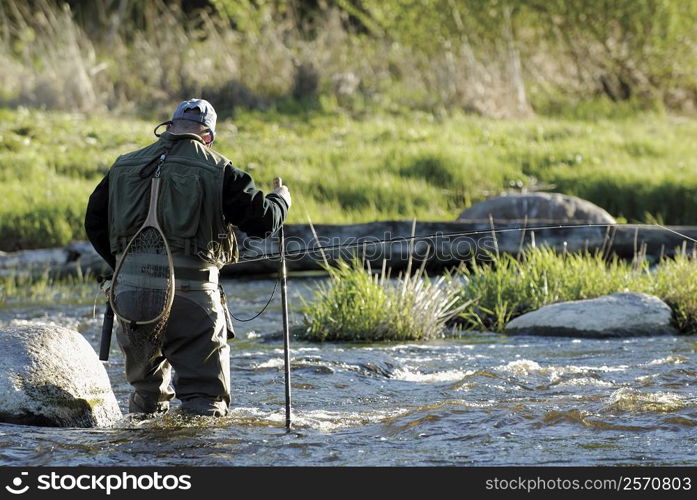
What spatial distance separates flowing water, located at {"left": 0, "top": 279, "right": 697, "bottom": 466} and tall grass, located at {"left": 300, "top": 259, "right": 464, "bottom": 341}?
216 millimetres

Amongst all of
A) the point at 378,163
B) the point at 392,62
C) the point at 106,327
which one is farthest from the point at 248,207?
the point at 392,62

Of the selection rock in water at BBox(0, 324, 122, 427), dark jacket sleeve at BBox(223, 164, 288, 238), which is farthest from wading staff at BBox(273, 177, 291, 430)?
rock in water at BBox(0, 324, 122, 427)

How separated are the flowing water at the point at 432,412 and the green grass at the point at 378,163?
15.3 feet

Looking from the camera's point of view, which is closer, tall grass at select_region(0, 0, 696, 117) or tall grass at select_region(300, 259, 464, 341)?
tall grass at select_region(300, 259, 464, 341)

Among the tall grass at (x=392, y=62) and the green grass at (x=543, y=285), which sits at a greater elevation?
the tall grass at (x=392, y=62)

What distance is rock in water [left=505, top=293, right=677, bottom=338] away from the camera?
859 cm

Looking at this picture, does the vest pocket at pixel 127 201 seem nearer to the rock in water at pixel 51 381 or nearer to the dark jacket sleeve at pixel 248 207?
the dark jacket sleeve at pixel 248 207

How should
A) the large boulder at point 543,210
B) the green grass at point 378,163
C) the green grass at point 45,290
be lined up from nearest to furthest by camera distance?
the green grass at point 45,290, the large boulder at point 543,210, the green grass at point 378,163

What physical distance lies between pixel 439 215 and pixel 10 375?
7.96m

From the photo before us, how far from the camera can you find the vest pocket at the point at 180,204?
18.3 ft

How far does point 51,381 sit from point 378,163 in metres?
8.95

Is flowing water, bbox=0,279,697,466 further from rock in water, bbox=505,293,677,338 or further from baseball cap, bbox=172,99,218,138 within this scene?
baseball cap, bbox=172,99,218,138

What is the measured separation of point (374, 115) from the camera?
57.6 feet

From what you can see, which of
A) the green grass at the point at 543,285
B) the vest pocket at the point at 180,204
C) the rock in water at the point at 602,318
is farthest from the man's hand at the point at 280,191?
the green grass at the point at 543,285
